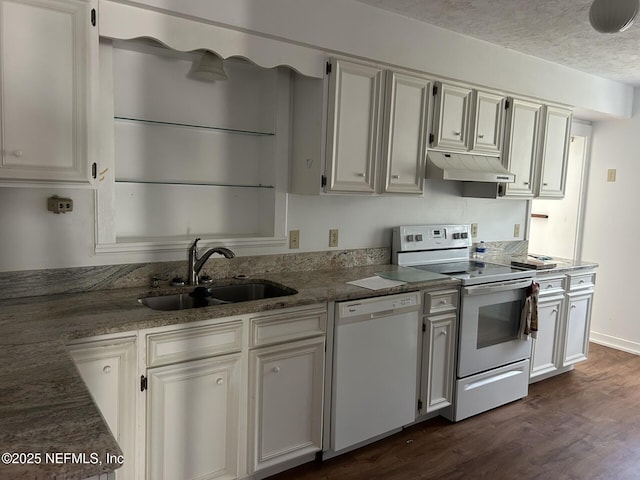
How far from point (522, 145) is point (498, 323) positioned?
1403mm

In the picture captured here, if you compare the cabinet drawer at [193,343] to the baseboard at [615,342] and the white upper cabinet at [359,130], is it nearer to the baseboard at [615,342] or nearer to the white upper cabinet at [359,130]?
the white upper cabinet at [359,130]

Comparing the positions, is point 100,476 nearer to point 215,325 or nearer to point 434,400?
point 215,325

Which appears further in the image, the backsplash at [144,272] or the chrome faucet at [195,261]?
the chrome faucet at [195,261]

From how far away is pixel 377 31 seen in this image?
109 inches

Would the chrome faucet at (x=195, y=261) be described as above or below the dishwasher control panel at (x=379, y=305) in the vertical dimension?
above

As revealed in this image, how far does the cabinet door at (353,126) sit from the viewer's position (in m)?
2.67

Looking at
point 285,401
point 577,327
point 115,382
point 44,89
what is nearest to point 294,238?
point 285,401

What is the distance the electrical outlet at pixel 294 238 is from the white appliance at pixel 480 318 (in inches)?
30.7

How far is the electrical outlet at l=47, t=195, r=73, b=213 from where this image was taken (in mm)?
2102

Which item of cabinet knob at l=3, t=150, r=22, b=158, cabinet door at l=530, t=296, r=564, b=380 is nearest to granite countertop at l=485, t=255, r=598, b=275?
cabinet door at l=530, t=296, r=564, b=380

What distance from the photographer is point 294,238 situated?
9.65 feet

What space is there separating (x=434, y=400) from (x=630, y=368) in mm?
2398

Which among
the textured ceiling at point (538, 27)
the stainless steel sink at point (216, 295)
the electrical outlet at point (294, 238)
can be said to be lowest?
the stainless steel sink at point (216, 295)

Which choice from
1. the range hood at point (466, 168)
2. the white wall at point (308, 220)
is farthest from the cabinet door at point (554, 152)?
the range hood at point (466, 168)
